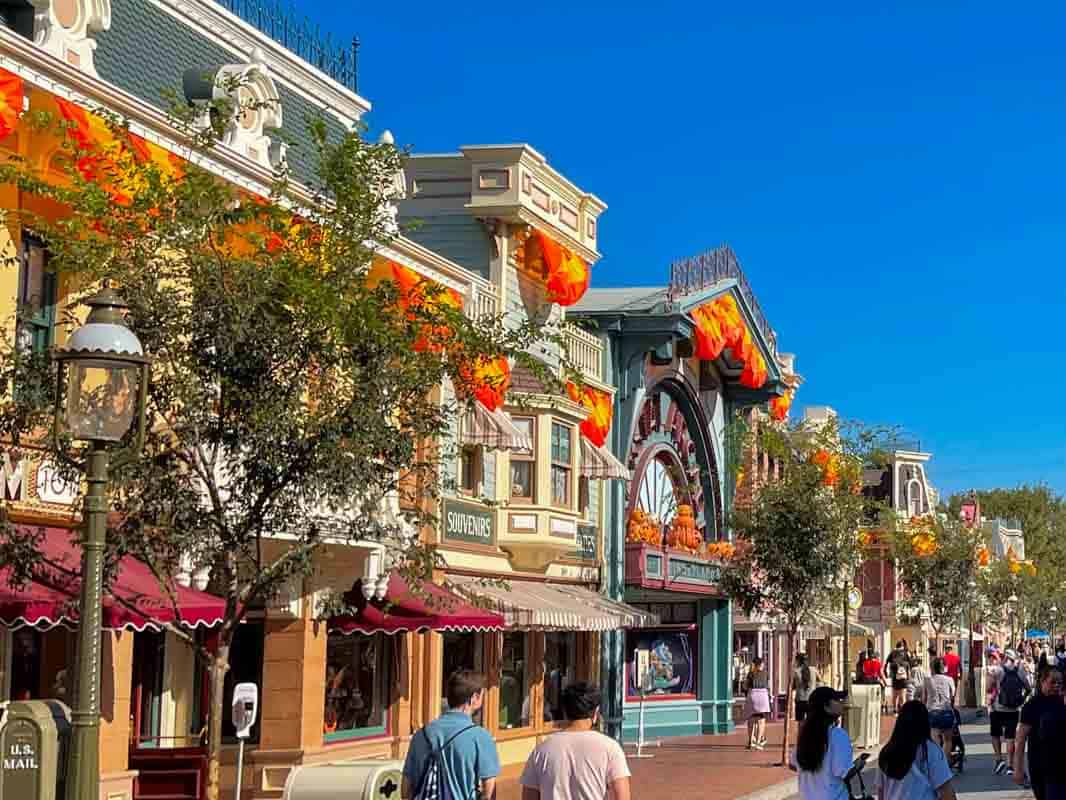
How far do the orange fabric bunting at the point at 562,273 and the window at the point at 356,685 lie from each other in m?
8.12

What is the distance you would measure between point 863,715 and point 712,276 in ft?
37.1

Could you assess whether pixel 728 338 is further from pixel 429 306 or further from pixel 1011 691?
pixel 429 306

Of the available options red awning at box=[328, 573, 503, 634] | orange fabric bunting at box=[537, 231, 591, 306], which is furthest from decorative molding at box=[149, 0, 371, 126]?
red awning at box=[328, 573, 503, 634]

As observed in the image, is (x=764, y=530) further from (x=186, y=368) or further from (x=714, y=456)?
(x=186, y=368)

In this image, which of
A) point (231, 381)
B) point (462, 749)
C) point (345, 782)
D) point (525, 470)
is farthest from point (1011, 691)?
point (462, 749)

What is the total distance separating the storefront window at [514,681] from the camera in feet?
93.1

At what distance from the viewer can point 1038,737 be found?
11953 millimetres

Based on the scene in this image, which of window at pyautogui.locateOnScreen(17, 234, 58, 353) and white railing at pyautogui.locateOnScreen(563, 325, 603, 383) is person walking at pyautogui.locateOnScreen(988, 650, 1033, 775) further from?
window at pyautogui.locateOnScreen(17, 234, 58, 353)

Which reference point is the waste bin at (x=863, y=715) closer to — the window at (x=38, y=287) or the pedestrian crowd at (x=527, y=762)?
the window at (x=38, y=287)

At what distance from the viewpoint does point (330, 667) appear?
2267cm


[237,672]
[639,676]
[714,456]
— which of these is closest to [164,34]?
[237,672]

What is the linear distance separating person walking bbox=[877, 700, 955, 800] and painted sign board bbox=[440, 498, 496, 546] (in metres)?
14.8

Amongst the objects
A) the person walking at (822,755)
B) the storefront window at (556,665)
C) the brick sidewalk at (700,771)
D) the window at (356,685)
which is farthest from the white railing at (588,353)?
the person walking at (822,755)


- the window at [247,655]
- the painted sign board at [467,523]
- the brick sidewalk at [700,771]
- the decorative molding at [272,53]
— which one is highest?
the decorative molding at [272,53]
